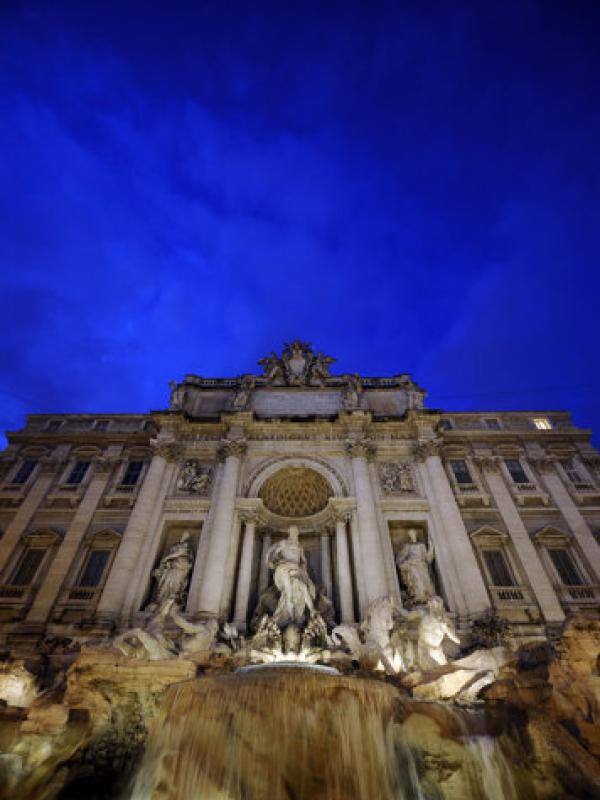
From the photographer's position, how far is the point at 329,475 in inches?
810

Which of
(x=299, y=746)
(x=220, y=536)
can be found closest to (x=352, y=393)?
(x=220, y=536)

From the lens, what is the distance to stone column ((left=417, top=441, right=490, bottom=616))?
16.1m

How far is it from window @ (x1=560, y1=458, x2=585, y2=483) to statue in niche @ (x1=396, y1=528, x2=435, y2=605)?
30.8ft

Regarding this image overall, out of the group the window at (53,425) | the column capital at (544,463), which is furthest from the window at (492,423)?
the window at (53,425)

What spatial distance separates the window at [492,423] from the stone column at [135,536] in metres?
17.7

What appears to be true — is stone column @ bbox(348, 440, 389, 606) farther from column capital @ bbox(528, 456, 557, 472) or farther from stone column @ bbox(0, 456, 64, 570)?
stone column @ bbox(0, 456, 64, 570)

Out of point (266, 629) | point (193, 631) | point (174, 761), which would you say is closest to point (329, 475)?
point (266, 629)

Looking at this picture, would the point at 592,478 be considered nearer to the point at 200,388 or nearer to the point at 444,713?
the point at 444,713

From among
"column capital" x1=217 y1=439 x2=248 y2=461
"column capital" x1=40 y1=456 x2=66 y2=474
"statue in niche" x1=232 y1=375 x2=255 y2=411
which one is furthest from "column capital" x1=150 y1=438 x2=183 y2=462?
A: "column capital" x1=40 y1=456 x2=66 y2=474

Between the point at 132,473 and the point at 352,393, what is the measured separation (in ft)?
41.6

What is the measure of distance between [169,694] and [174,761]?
49.1 inches

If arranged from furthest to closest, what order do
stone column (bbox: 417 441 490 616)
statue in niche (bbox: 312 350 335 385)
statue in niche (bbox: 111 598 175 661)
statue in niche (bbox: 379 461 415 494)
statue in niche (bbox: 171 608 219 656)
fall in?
statue in niche (bbox: 312 350 335 385), statue in niche (bbox: 379 461 415 494), stone column (bbox: 417 441 490 616), statue in niche (bbox: 171 608 219 656), statue in niche (bbox: 111 598 175 661)

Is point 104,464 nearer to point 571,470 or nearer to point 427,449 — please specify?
point 427,449

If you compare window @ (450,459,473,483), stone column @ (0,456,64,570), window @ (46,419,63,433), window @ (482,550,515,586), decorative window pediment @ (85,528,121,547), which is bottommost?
window @ (482,550,515,586)
